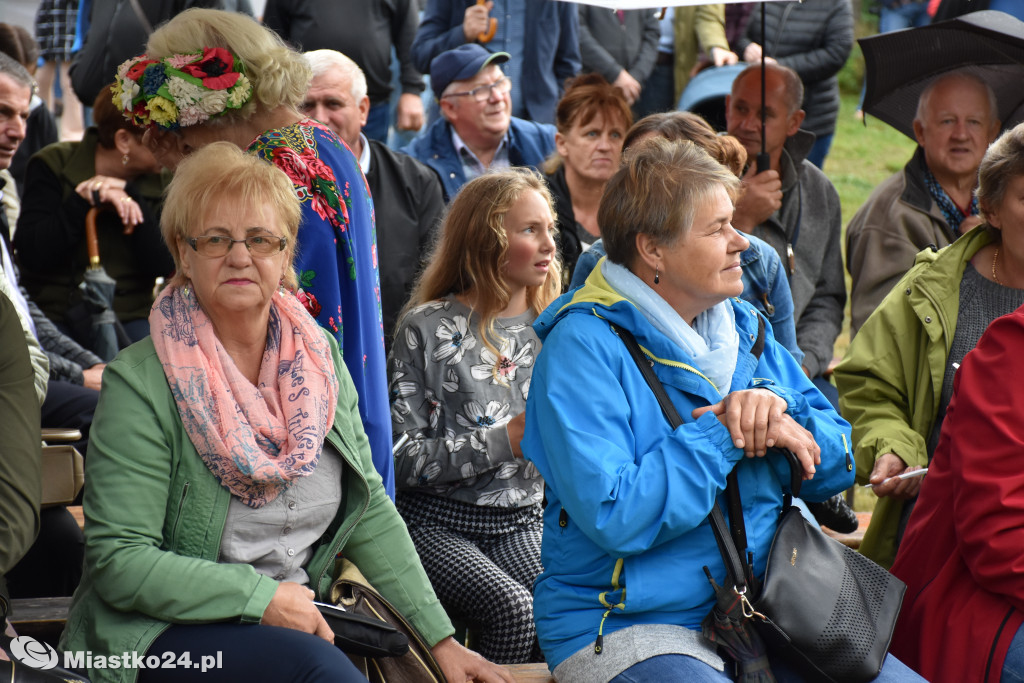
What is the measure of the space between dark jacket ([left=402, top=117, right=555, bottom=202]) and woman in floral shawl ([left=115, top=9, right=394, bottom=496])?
2502mm

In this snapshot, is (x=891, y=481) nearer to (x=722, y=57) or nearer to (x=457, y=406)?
(x=457, y=406)

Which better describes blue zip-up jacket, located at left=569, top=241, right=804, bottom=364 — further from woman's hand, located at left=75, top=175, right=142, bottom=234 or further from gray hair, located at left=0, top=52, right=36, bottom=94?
gray hair, located at left=0, top=52, right=36, bottom=94

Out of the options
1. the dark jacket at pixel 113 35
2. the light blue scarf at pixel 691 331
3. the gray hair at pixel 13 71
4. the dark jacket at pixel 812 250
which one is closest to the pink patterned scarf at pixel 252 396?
the light blue scarf at pixel 691 331

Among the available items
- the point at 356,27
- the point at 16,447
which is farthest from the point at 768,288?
the point at 356,27

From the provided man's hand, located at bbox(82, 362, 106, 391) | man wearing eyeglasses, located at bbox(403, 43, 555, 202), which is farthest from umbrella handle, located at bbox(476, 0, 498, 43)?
man's hand, located at bbox(82, 362, 106, 391)

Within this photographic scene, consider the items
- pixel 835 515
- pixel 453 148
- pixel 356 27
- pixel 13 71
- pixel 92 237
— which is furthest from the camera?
pixel 356 27

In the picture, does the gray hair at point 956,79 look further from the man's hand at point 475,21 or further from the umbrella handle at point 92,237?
the umbrella handle at point 92,237

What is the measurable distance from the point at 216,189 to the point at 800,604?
1.63 metres

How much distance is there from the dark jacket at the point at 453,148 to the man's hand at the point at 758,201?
1.32m

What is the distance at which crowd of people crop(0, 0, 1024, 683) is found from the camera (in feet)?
8.07

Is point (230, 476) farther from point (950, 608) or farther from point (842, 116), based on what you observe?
point (842, 116)

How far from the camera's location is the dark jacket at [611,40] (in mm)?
7301

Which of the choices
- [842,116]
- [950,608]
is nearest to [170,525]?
[950,608]

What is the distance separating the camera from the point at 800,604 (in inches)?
96.9
